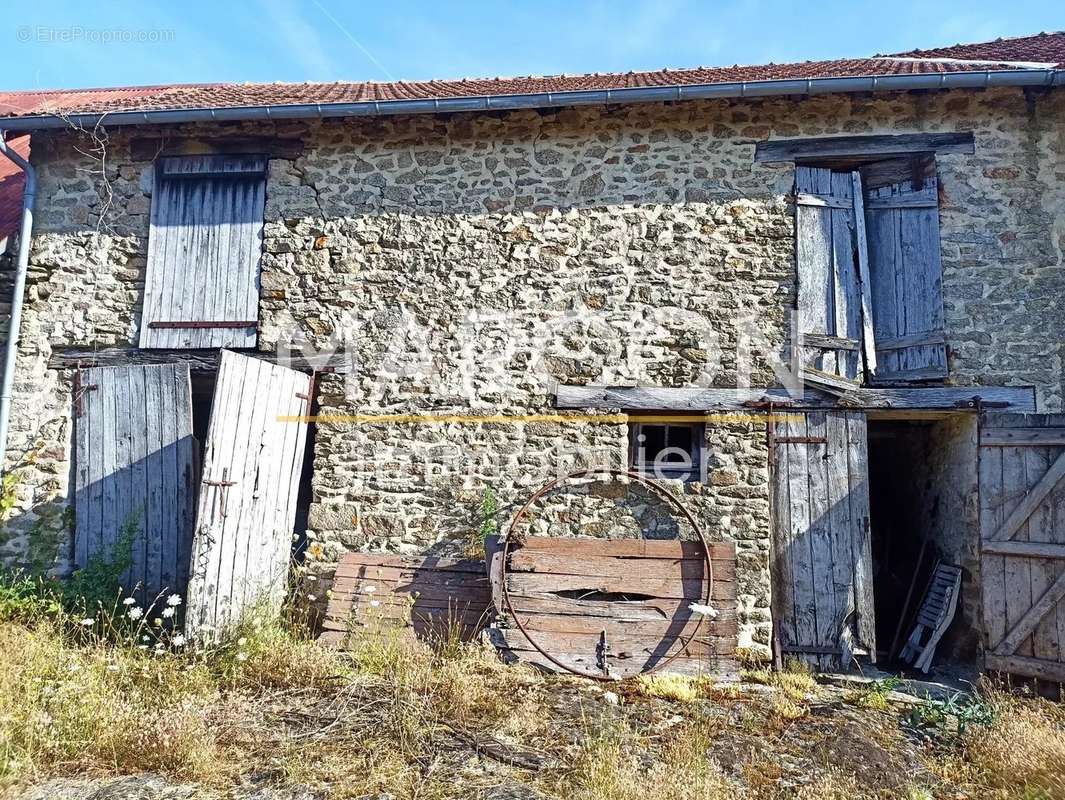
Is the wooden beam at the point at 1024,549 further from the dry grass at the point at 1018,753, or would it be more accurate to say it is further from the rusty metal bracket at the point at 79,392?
the rusty metal bracket at the point at 79,392

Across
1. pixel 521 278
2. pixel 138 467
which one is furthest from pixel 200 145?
pixel 521 278

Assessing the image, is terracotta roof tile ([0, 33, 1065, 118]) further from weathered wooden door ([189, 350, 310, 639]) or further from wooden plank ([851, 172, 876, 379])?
weathered wooden door ([189, 350, 310, 639])

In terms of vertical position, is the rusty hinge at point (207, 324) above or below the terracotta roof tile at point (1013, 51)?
below

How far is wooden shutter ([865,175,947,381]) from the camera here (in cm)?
578

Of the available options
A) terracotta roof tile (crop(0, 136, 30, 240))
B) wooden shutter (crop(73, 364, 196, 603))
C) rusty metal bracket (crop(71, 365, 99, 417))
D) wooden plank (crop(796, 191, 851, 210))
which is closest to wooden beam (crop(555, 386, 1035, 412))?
wooden plank (crop(796, 191, 851, 210))

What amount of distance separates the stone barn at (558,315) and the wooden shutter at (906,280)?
3 centimetres

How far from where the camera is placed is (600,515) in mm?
5797

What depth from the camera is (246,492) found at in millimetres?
5273

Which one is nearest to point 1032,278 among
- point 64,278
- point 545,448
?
point 545,448

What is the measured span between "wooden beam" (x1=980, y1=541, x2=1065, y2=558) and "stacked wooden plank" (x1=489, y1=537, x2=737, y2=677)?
187cm

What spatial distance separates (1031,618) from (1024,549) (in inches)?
18.9

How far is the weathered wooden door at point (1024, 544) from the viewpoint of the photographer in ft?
16.5

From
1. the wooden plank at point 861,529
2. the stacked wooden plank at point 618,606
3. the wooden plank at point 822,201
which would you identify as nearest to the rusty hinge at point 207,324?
the stacked wooden plank at point 618,606

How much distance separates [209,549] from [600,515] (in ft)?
9.57
